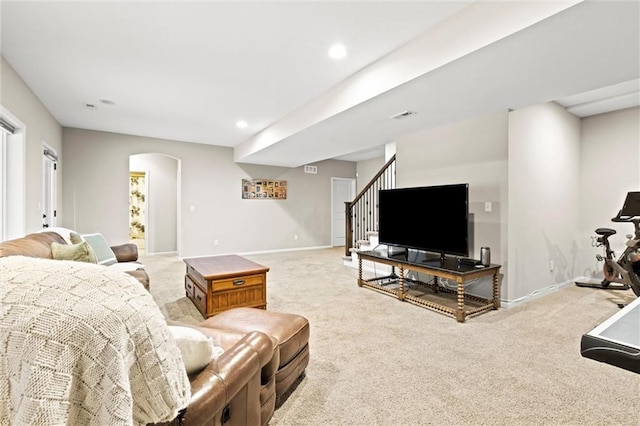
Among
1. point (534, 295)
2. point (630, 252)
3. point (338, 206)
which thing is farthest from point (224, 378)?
point (338, 206)

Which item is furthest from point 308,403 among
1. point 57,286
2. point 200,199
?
point 200,199

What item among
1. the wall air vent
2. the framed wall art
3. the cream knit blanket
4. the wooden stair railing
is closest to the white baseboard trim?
the wall air vent

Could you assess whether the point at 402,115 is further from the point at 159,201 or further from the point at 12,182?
the point at 159,201

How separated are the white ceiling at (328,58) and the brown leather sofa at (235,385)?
1.95m

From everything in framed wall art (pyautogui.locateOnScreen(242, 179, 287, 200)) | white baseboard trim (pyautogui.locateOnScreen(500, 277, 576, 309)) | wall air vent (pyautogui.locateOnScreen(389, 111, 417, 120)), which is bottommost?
white baseboard trim (pyautogui.locateOnScreen(500, 277, 576, 309))

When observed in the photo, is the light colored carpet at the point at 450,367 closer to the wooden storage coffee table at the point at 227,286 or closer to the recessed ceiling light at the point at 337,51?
the wooden storage coffee table at the point at 227,286

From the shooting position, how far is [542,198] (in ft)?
13.0

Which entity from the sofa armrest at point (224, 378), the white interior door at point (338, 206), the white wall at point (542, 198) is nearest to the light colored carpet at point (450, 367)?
the white wall at point (542, 198)

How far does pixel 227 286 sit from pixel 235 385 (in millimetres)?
2024

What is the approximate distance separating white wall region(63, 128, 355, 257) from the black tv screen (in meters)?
4.09

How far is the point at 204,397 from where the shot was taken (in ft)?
3.38

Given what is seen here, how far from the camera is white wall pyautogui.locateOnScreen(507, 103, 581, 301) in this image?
3574 millimetres

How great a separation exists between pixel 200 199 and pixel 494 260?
5.76 metres

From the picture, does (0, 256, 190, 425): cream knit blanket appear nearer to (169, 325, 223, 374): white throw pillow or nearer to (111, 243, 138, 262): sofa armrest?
(169, 325, 223, 374): white throw pillow
